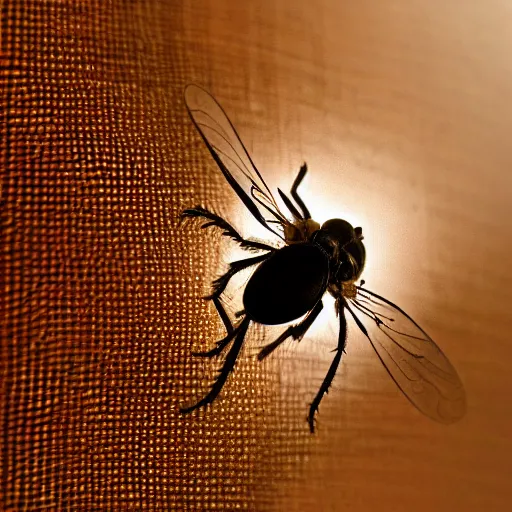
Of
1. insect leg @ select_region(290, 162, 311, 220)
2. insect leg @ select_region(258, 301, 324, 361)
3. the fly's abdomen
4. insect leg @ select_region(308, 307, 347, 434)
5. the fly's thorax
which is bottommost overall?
insect leg @ select_region(308, 307, 347, 434)

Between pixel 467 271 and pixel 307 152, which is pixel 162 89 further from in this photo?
pixel 467 271

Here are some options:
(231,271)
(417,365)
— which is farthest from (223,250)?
(417,365)

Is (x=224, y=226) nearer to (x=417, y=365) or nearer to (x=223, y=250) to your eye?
(x=223, y=250)

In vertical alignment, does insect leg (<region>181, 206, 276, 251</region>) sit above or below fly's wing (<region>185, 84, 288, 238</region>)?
below

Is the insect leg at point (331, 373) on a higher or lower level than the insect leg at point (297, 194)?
lower

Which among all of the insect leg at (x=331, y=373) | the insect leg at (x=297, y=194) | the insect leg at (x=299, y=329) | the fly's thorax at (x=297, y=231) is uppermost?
the insect leg at (x=297, y=194)

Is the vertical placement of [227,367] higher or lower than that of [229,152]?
lower
